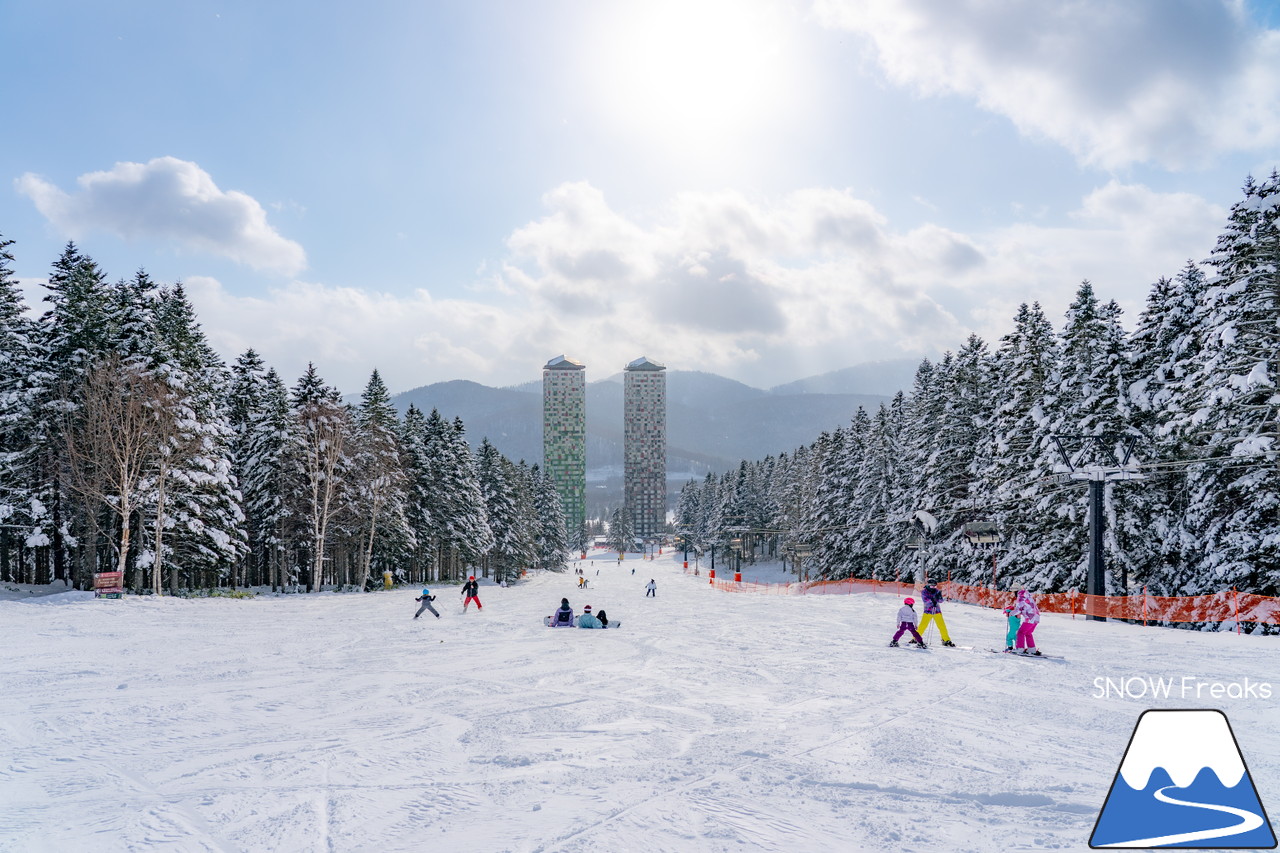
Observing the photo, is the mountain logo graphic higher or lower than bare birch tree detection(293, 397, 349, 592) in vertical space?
lower

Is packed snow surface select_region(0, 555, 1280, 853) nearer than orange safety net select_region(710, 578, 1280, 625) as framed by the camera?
Yes

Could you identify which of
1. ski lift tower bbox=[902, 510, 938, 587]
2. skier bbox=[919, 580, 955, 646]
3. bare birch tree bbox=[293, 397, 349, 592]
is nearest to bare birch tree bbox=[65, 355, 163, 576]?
bare birch tree bbox=[293, 397, 349, 592]

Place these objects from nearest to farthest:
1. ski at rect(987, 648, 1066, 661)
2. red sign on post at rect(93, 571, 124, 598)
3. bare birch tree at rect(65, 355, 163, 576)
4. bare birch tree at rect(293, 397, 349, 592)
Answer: ski at rect(987, 648, 1066, 661)
red sign on post at rect(93, 571, 124, 598)
bare birch tree at rect(65, 355, 163, 576)
bare birch tree at rect(293, 397, 349, 592)

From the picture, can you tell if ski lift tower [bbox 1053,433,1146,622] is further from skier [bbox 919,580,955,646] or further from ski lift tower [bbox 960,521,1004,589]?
skier [bbox 919,580,955,646]

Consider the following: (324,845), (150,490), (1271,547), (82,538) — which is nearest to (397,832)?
(324,845)

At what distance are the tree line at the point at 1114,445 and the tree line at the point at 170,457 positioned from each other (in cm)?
3290

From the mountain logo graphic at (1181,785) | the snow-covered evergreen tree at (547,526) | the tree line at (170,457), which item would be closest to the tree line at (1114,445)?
the mountain logo graphic at (1181,785)

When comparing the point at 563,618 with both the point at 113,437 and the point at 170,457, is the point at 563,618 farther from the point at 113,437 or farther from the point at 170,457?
the point at 113,437

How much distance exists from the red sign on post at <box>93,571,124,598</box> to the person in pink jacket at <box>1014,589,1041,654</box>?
97.8ft

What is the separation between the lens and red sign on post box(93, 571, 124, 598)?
26.2 meters

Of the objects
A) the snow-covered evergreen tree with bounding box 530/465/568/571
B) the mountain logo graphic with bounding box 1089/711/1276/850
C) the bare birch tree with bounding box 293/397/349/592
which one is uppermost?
the bare birch tree with bounding box 293/397/349/592

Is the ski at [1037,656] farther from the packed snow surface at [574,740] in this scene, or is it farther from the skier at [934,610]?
the skier at [934,610]

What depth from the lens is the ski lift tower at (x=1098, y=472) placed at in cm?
2594

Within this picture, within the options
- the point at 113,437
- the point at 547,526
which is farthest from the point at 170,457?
the point at 547,526
